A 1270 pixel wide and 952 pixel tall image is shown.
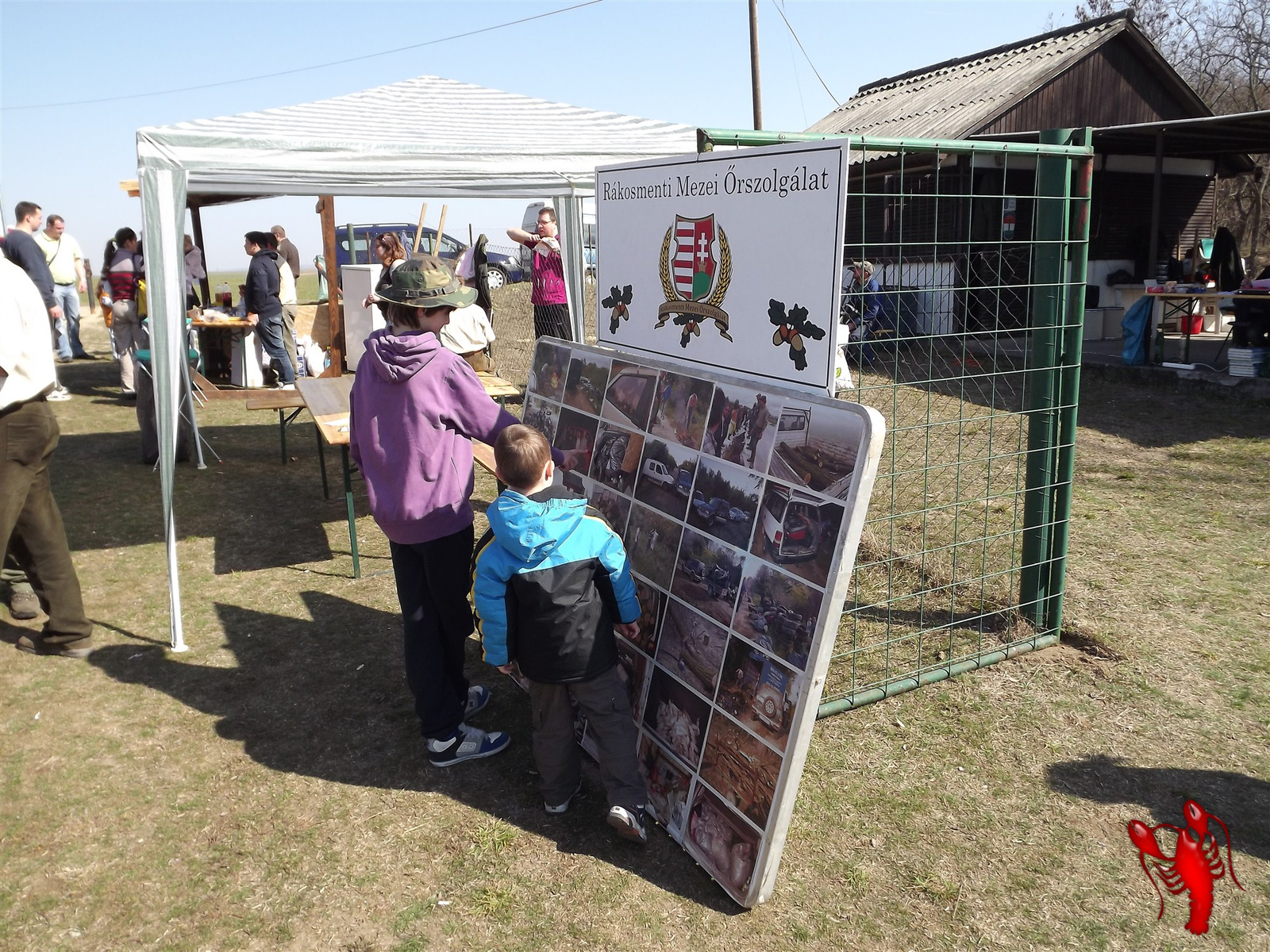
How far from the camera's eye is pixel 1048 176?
369 cm

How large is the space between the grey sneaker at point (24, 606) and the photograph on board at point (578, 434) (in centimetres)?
301

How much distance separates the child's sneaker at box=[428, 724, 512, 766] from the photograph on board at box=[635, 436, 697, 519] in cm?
105

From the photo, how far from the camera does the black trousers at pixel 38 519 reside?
379cm

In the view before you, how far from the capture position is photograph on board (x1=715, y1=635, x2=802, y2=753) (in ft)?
7.98

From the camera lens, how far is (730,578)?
269 cm

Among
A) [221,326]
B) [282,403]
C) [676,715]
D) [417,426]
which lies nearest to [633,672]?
[676,715]

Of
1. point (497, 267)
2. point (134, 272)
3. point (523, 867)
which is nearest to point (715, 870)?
point (523, 867)

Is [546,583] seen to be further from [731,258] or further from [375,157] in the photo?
[375,157]

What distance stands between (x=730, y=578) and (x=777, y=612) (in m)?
0.22

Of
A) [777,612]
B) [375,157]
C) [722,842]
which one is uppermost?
[375,157]

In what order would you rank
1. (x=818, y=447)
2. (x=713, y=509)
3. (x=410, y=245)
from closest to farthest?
(x=818, y=447) → (x=713, y=509) → (x=410, y=245)

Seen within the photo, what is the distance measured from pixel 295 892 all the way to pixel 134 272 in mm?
9043

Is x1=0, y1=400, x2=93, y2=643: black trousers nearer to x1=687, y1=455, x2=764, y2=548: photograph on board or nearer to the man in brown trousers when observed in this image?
the man in brown trousers

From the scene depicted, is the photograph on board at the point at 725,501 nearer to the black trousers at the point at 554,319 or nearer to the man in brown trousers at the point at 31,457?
the man in brown trousers at the point at 31,457
